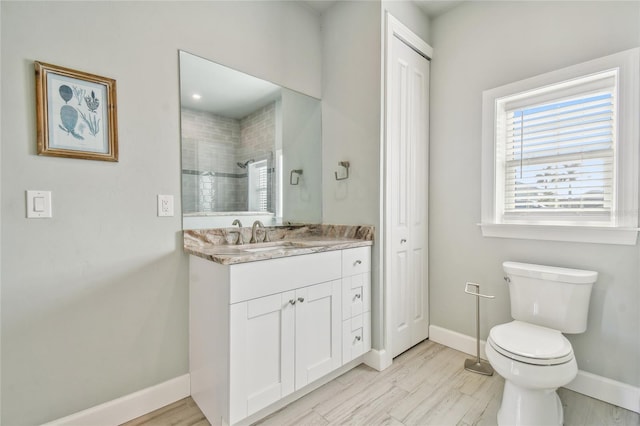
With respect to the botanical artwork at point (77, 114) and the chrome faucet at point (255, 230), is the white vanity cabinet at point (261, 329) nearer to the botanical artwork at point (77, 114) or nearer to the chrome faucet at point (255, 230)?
the chrome faucet at point (255, 230)

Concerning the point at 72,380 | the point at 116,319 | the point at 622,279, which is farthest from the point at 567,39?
the point at 72,380

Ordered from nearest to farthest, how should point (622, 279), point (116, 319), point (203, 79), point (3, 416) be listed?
point (3, 416), point (116, 319), point (622, 279), point (203, 79)

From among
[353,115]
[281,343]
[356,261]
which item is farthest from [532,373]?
[353,115]

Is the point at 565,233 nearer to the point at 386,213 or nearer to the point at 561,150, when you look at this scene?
the point at 561,150

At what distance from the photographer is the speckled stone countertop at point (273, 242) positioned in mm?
1520

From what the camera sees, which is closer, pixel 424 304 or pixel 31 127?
pixel 31 127

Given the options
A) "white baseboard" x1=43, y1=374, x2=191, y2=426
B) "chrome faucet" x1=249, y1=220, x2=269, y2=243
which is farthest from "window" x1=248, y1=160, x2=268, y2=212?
"white baseboard" x1=43, y1=374, x2=191, y2=426

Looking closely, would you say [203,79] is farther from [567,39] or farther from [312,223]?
[567,39]

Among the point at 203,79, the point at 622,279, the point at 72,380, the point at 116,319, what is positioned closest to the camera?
the point at 72,380

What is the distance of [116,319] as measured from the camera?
1533 millimetres

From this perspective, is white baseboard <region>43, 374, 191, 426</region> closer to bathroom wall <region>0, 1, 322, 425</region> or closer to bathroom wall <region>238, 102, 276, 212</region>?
bathroom wall <region>0, 1, 322, 425</region>

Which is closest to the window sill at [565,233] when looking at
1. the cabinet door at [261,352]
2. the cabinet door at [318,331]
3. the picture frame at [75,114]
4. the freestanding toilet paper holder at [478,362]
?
the freestanding toilet paper holder at [478,362]

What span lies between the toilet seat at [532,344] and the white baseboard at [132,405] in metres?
1.80

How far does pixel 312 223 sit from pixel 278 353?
1.14 meters
